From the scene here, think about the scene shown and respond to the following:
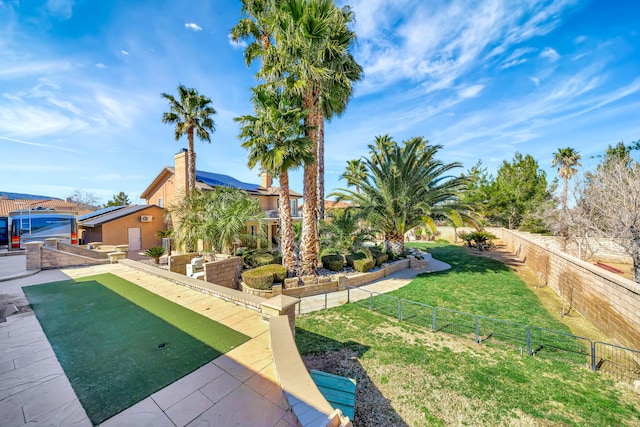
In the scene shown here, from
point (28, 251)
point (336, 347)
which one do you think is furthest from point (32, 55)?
point (336, 347)

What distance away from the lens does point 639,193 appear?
1089 centimetres

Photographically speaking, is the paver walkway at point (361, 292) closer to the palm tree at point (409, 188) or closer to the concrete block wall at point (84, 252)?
the palm tree at point (409, 188)

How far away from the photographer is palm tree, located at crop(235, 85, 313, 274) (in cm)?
Result: 1110

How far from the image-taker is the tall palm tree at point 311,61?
10898 mm

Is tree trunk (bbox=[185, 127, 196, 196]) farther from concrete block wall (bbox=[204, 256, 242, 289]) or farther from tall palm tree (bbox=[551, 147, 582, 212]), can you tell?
tall palm tree (bbox=[551, 147, 582, 212])

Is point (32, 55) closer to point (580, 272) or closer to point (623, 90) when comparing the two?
point (580, 272)

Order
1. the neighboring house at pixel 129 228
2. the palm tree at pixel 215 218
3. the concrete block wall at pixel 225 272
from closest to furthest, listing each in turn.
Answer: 1. the concrete block wall at pixel 225 272
2. the palm tree at pixel 215 218
3. the neighboring house at pixel 129 228

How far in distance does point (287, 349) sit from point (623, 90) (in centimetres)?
2181

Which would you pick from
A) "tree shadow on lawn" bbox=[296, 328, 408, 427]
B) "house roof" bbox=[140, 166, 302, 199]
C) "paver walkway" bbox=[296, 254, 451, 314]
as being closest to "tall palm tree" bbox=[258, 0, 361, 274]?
"paver walkway" bbox=[296, 254, 451, 314]

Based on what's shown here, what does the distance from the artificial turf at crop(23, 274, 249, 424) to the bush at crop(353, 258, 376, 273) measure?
9.26 meters

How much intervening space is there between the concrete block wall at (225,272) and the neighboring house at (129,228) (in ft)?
47.3

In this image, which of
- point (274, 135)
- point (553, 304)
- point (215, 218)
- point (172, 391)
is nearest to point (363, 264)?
point (274, 135)

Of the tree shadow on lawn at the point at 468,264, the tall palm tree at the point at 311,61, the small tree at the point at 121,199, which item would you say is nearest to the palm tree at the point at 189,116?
the tall palm tree at the point at 311,61

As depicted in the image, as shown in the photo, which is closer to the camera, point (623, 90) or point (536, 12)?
point (536, 12)
